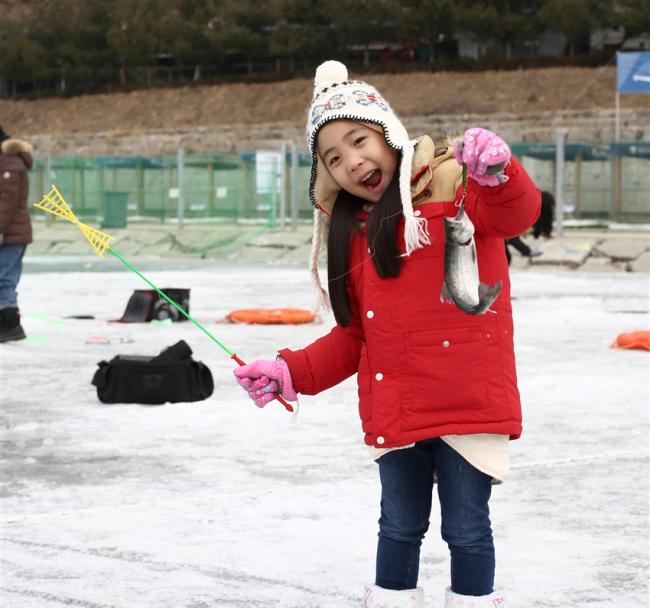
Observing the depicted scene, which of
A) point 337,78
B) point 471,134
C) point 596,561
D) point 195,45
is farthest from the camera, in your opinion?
point 195,45

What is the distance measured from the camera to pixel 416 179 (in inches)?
125

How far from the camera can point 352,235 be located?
3240mm

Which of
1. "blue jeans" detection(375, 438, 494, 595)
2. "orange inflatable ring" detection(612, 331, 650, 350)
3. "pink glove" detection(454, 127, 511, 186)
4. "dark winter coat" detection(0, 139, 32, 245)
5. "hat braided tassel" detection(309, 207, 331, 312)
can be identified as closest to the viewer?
"pink glove" detection(454, 127, 511, 186)

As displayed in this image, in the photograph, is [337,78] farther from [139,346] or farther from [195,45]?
[195,45]

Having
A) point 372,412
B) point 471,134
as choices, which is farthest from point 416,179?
point 372,412

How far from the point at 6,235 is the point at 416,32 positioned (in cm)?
6565

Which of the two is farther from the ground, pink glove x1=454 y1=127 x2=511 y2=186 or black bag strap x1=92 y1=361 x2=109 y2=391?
pink glove x1=454 y1=127 x2=511 y2=186

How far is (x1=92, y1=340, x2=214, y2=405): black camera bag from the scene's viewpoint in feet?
24.1

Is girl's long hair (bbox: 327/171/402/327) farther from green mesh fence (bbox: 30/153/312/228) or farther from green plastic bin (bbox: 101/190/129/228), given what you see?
green plastic bin (bbox: 101/190/129/228)

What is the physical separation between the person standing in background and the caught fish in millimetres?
7322

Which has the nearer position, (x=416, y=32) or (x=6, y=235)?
(x=6, y=235)

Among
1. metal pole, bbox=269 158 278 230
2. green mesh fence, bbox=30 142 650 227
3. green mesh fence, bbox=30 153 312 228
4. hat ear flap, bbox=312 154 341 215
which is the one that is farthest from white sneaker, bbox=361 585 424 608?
metal pole, bbox=269 158 278 230

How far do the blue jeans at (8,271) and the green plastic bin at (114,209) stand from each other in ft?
59.0

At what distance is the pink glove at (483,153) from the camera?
2.83 metres
